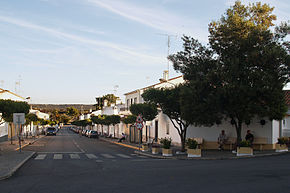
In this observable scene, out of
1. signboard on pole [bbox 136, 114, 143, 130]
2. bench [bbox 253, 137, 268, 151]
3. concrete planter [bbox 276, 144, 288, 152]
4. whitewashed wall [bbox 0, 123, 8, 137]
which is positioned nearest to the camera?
concrete planter [bbox 276, 144, 288, 152]

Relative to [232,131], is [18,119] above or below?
above

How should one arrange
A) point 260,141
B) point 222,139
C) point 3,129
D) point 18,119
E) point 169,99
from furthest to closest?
point 3,129
point 18,119
point 222,139
point 169,99
point 260,141

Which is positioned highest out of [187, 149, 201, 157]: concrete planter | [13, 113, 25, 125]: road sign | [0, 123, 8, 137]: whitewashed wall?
[13, 113, 25, 125]: road sign

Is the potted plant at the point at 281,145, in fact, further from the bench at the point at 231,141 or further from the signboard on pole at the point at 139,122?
the signboard on pole at the point at 139,122

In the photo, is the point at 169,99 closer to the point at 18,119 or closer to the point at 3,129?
the point at 18,119

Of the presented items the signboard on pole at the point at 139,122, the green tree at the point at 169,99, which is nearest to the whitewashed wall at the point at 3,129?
the signboard on pole at the point at 139,122

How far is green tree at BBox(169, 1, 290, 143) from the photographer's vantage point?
19.1 metres

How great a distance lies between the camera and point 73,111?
16612 cm

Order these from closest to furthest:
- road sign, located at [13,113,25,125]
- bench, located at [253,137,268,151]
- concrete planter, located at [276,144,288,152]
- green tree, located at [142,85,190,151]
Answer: concrete planter, located at [276,144,288,152] < bench, located at [253,137,268,151] < green tree, located at [142,85,190,151] < road sign, located at [13,113,25,125]

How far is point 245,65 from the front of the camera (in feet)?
65.4

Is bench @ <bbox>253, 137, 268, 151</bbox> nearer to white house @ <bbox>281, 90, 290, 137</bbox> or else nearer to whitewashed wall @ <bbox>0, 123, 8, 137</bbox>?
white house @ <bbox>281, 90, 290, 137</bbox>

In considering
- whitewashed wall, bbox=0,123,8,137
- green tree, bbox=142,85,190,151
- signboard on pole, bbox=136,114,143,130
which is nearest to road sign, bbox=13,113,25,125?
signboard on pole, bbox=136,114,143,130

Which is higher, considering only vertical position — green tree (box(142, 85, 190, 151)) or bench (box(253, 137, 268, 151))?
green tree (box(142, 85, 190, 151))

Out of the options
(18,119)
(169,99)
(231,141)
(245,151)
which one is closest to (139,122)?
(169,99)
